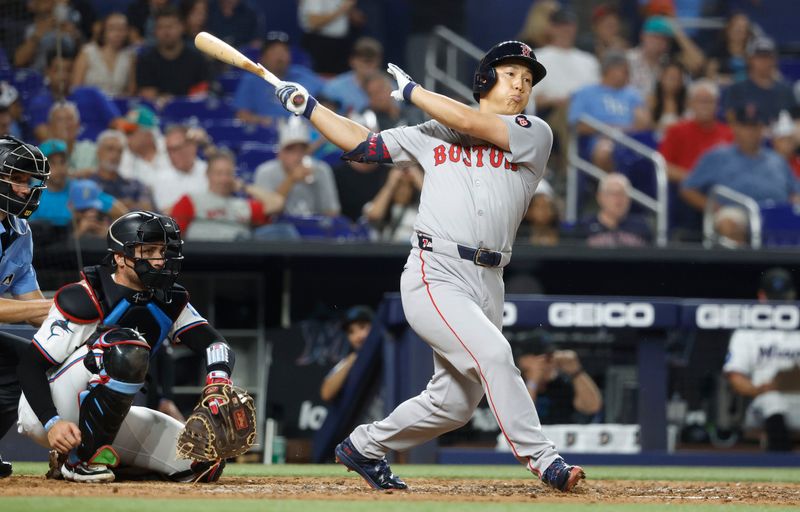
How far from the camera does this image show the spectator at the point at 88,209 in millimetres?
8680

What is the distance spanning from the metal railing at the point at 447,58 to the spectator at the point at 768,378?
13.1 feet

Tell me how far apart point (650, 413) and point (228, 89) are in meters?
5.43

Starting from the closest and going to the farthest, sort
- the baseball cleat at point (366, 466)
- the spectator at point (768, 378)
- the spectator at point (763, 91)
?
the baseball cleat at point (366, 466)
the spectator at point (768, 378)
the spectator at point (763, 91)

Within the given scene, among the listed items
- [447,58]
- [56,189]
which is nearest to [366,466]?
[56,189]

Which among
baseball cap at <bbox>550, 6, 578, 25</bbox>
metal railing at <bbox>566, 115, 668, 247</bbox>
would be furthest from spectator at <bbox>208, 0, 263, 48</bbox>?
metal railing at <bbox>566, 115, 668, 247</bbox>

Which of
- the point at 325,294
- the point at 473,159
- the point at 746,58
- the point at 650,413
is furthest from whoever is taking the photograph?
the point at 746,58

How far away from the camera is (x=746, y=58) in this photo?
487 inches

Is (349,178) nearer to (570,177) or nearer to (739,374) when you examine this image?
(570,177)

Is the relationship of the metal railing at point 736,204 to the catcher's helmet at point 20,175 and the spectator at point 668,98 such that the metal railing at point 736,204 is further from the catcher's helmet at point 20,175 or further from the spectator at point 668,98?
the catcher's helmet at point 20,175

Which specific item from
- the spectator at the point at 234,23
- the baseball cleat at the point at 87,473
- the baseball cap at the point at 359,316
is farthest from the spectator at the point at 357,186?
the baseball cleat at the point at 87,473

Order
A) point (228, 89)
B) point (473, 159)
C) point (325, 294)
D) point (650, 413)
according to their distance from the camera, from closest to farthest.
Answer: point (473, 159) < point (650, 413) < point (325, 294) < point (228, 89)

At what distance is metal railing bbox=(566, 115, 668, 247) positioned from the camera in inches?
383

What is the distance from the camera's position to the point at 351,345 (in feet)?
29.1

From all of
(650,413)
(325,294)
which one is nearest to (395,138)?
(650,413)
